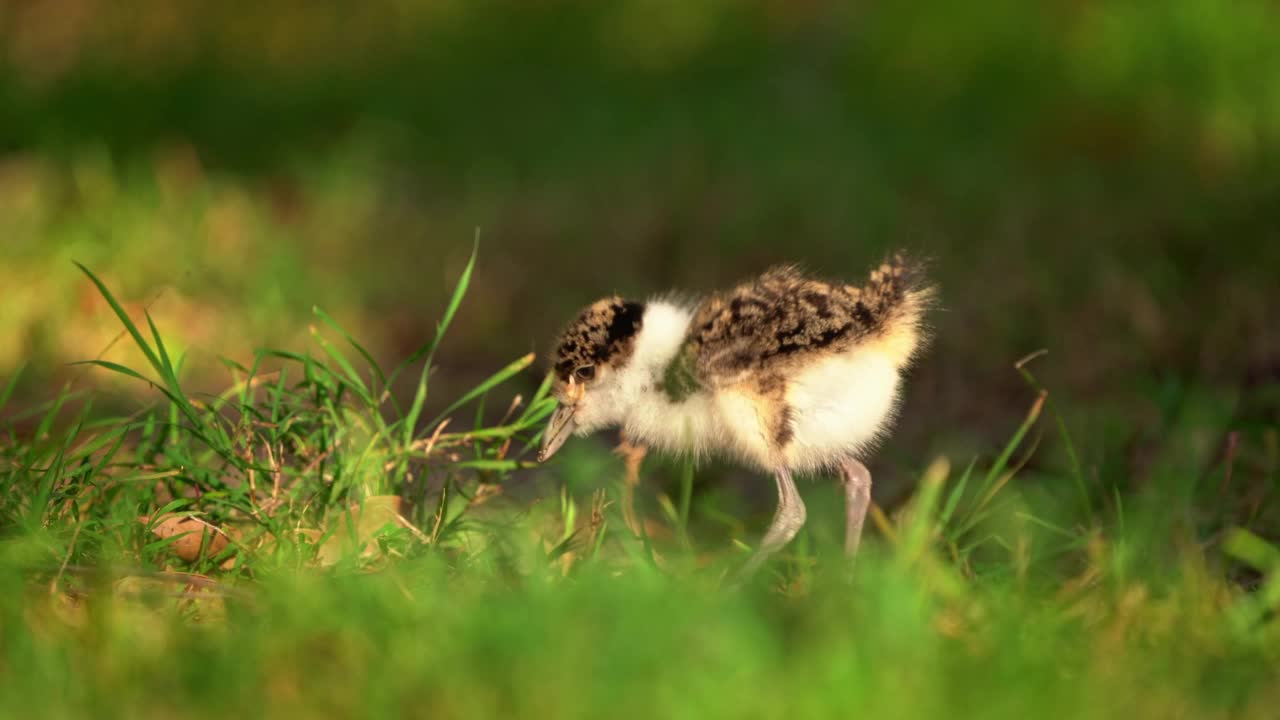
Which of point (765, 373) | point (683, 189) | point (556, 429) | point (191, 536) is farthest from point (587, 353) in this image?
point (683, 189)

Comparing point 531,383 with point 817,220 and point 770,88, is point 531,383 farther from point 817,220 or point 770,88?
point 770,88

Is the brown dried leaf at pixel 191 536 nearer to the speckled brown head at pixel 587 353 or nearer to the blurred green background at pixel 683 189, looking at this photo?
the speckled brown head at pixel 587 353

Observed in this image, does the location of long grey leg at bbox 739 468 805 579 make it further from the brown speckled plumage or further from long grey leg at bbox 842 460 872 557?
the brown speckled plumage

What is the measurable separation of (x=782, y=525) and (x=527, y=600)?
0.99m

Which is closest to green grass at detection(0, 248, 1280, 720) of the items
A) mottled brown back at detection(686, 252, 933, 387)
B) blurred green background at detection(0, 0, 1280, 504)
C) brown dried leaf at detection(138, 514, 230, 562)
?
brown dried leaf at detection(138, 514, 230, 562)

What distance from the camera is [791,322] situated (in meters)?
3.34

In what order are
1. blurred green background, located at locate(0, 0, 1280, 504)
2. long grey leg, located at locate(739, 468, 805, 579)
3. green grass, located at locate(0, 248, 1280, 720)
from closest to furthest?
green grass, located at locate(0, 248, 1280, 720)
long grey leg, located at locate(739, 468, 805, 579)
blurred green background, located at locate(0, 0, 1280, 504)

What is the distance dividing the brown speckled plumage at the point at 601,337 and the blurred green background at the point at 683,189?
3.44ft

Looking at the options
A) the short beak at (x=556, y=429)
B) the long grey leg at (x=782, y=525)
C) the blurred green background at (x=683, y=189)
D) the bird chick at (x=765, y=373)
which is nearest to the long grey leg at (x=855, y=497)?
the bird chick at (x=765, y=373)

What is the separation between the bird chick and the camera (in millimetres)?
3350

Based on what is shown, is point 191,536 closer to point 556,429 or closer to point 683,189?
point 556,429

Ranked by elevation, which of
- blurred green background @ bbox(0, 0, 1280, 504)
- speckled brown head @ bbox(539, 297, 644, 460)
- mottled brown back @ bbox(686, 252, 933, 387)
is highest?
mottled brown back @ bbox(686, 252, 933, 387)

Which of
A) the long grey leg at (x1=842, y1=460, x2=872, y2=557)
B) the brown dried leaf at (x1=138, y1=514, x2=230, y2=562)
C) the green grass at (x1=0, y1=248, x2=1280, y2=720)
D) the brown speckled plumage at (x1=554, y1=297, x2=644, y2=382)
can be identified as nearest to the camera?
the green grass at (x1=0, y1=248, x2=1280, y2=720)

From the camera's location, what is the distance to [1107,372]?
16.6 feet
